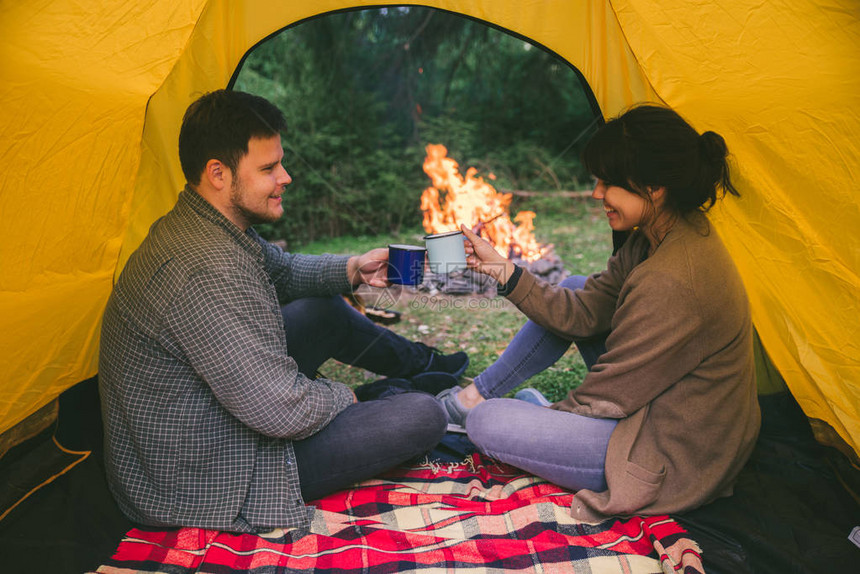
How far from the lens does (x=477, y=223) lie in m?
5.08

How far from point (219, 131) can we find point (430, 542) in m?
1.46

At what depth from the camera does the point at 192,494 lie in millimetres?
1758

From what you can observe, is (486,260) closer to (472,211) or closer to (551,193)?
(472,211)

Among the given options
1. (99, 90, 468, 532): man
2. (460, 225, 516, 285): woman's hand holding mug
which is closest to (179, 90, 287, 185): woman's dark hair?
(99, 90, 468, 532): man

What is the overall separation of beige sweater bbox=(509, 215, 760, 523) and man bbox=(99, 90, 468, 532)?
25.6 inches

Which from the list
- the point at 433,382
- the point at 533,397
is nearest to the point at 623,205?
the point at 533,397

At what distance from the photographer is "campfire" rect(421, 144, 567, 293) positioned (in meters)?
4.79

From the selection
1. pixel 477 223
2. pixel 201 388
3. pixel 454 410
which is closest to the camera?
pixel 201 388

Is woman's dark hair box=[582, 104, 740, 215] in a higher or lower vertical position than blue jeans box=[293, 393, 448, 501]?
higher

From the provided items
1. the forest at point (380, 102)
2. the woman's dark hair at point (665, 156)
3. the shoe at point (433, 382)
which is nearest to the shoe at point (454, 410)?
the shoe at point (433, 382)

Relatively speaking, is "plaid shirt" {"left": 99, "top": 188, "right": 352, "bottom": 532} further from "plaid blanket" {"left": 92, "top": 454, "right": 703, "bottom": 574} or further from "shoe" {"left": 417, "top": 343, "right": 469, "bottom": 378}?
"shoe" {"left": 417, "top": 343, "right": 469, "bottom": 378}

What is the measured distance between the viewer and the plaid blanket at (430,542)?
1.68 m

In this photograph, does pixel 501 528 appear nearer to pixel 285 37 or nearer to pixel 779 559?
pixel 779 559

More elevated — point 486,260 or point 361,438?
point 486,260
